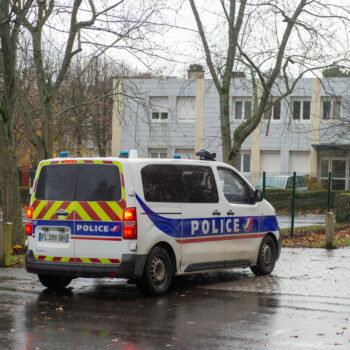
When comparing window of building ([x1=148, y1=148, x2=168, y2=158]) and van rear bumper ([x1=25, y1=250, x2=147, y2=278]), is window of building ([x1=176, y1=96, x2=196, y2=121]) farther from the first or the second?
van rear bumper ([x1=25, y1=250, x2=147, y2=278])

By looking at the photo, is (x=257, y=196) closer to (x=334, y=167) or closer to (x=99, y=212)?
(x=99, y=212)

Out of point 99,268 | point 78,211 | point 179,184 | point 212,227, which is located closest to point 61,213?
point 78,211

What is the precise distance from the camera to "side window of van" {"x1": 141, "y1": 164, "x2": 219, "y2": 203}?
36.2 ft

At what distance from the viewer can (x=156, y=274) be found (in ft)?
36.2

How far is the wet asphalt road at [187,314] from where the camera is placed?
7824 millimetres

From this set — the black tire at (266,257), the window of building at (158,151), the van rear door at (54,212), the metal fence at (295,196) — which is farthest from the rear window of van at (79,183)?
the window of building at (158,151)

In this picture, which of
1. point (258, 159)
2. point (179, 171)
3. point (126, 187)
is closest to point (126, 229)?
point (126, 187)

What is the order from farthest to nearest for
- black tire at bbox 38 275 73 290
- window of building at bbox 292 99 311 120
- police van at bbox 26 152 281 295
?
window of building at bbox 292 99 311 120
black tire at bbox 38 275 73 290
police van at bbox 26 152 281 295

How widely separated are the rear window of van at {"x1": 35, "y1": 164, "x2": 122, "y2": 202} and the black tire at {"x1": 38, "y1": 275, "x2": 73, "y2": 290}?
44.7 inches

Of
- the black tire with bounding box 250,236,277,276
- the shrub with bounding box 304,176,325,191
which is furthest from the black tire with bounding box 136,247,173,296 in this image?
the shrub with bounding box 304,176,325,191

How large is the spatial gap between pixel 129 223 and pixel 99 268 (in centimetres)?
71

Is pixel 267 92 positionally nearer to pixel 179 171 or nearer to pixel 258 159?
pixel 179 171

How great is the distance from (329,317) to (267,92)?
407 inches

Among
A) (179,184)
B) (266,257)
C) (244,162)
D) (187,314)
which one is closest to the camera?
(187,314)
